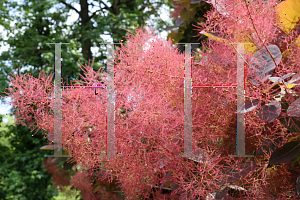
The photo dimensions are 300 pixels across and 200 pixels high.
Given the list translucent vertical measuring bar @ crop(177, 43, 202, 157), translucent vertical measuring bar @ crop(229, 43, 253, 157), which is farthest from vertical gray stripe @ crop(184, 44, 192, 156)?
translucent vertical measuring bar @ crop(229, 43, 253, 157)

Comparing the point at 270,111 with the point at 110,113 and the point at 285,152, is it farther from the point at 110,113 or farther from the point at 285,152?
the point at 110,113

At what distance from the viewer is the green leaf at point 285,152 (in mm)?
650

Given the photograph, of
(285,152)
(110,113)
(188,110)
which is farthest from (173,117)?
(285,152)

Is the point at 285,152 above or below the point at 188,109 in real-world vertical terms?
below

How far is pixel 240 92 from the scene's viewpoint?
0.70 metres

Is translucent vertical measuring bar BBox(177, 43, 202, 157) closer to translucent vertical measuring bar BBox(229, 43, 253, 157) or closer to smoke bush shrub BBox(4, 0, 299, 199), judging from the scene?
smoke bush shrub BBox(4, 0, 299, 199)

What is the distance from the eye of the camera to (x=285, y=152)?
0.66 m

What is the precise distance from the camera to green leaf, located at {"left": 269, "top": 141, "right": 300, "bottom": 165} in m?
0.65

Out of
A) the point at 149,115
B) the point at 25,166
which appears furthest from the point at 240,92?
the point at 25,166

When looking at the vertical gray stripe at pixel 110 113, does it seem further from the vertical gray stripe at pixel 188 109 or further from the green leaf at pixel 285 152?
the green leaf at pixel 285 152

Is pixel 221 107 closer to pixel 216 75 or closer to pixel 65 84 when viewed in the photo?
pixel 216 75

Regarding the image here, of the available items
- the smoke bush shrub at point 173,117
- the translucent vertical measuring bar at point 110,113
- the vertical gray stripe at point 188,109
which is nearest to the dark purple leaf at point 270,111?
the smoke bush shrub at point 173,117

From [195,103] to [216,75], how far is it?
0.36 ft

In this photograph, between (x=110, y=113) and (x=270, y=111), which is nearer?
(x=270, y=111)
